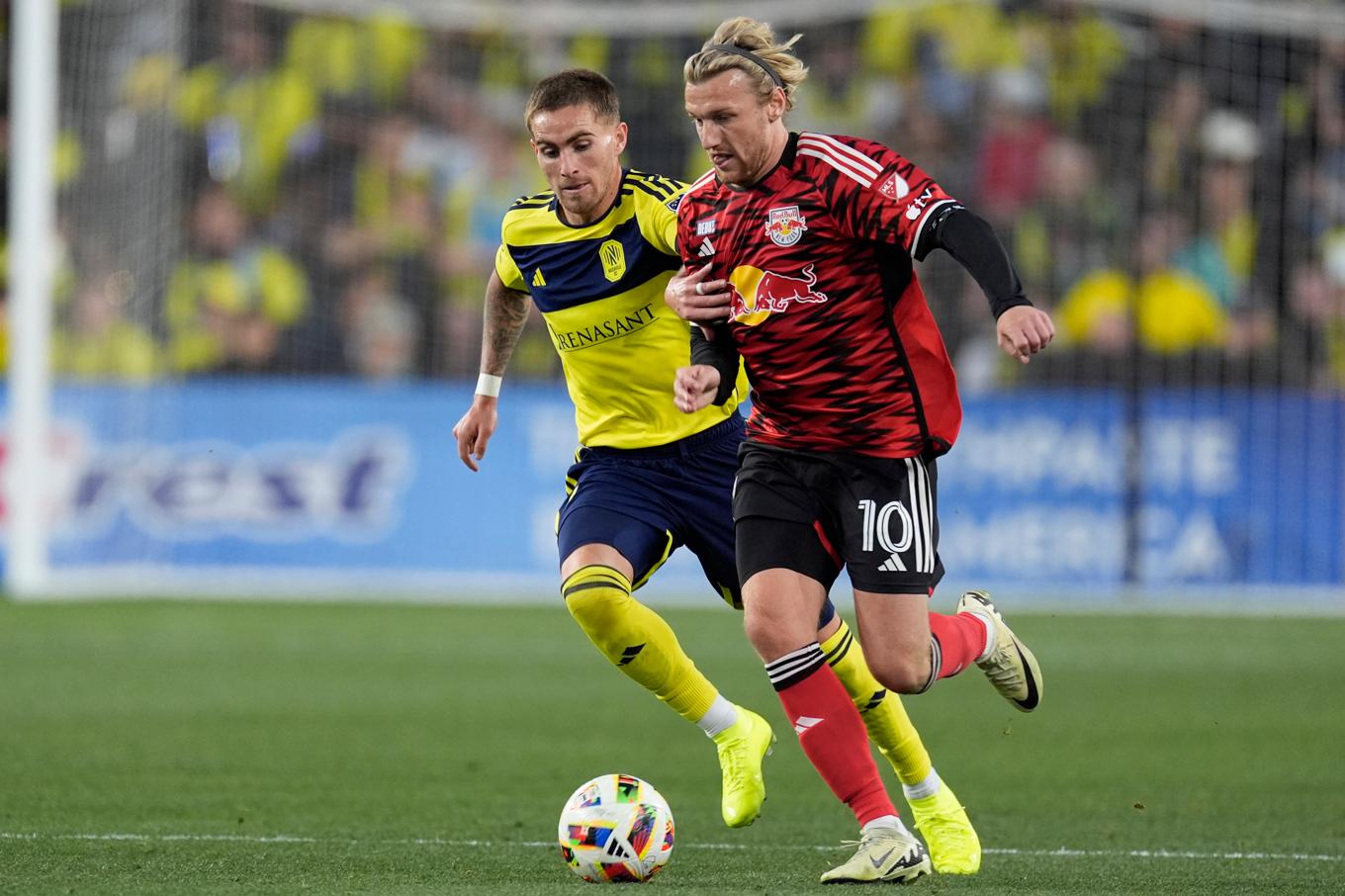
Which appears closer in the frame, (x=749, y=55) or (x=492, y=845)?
(x=749, y=55)

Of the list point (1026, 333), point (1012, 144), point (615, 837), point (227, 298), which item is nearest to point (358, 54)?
point (227, 298)

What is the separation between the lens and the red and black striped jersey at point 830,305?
5.48 meters

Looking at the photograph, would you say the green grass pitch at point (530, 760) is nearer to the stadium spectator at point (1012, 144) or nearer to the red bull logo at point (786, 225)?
the red bull logo at point (786, 225)

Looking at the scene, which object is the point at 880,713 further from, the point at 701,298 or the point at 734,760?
the point at 701,298

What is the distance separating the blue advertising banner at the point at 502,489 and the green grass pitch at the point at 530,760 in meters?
1.24

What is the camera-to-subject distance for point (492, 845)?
Result: 19.9 ft

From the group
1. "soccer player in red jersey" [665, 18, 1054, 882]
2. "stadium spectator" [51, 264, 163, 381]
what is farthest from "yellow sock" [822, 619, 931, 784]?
"stadium spectator" [51, 264, 163, 381]

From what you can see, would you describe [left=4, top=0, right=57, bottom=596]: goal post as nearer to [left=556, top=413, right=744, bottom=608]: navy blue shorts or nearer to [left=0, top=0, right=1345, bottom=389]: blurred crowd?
[left=0, top=0, right=1345, bottom=389]: blurred crowd

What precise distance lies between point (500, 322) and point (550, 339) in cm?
967

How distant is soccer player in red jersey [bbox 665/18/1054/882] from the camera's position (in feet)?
17.9

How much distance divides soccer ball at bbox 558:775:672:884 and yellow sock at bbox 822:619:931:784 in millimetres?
794

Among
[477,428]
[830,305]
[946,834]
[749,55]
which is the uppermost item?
[749,55]

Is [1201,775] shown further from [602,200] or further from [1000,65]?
[1000,65]

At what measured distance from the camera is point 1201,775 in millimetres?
7953
